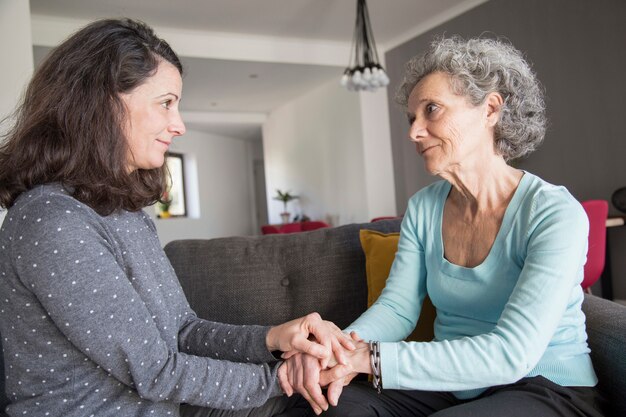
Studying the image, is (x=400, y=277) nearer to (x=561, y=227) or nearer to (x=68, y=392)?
(x=561, y=227)

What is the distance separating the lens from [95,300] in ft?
3.21

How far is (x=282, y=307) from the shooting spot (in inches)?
71.5

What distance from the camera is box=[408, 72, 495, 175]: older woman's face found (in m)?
1.43

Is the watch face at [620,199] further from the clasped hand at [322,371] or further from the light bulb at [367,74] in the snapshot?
the clasped hand at [322,371]

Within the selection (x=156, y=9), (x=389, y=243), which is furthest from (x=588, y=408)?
(x=156, y=9)

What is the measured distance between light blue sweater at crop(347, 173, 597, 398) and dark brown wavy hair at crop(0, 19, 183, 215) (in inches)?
28.1

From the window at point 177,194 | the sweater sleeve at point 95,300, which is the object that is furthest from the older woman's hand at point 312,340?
the window at point 177,194

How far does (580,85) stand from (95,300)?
201 inches

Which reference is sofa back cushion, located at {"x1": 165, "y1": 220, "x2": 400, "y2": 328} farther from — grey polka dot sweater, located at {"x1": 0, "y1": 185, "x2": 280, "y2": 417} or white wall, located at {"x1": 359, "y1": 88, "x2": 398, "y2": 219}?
white wall, located at {"x1": 359, "y1": 88, "x2": 398, "y2": 219}

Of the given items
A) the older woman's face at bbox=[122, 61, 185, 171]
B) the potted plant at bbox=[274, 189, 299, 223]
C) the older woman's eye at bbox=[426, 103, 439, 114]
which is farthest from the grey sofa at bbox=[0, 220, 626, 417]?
the potted plant at bbox=[274, 189, 299, 223]

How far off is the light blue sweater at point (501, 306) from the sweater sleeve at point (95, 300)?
47 cm

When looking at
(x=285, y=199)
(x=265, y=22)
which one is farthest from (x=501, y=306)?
(x=285, y=199)

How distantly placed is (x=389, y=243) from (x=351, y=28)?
5.55 metres

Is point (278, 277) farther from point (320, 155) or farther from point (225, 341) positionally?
point (320, 155)
